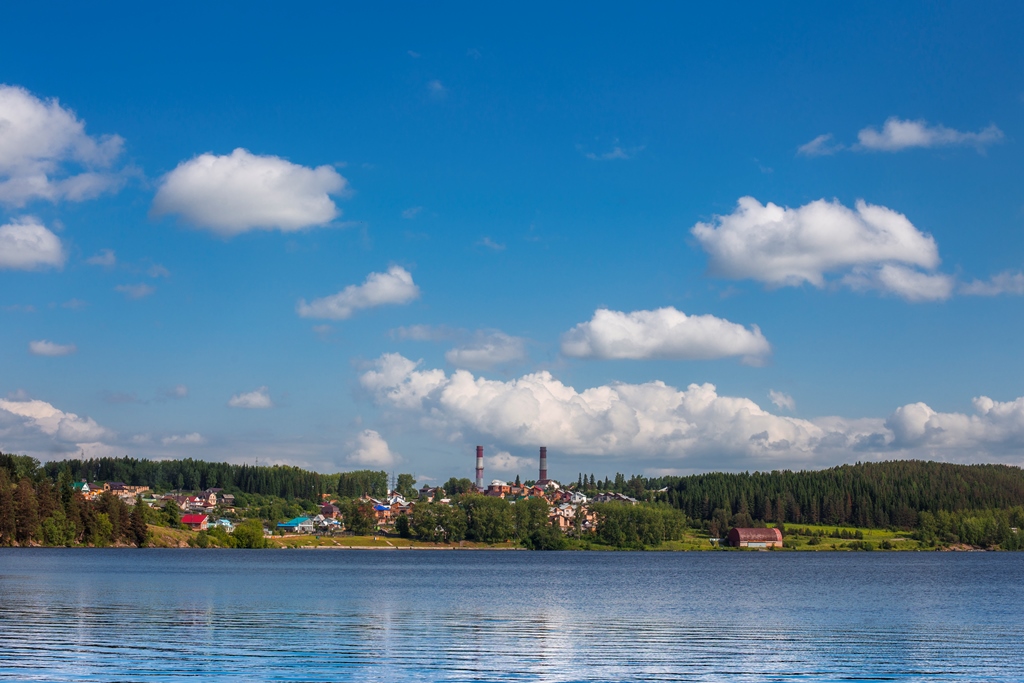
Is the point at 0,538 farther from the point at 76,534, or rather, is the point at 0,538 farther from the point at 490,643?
the point at 490,643

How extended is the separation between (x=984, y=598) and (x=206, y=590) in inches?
2234

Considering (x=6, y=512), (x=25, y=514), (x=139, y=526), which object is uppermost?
(x=6, y=512)

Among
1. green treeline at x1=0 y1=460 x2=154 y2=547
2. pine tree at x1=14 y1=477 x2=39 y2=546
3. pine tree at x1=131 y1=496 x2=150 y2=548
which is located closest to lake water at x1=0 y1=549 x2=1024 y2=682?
pine tree at x1=14 y1=477 x2=39 y2=546

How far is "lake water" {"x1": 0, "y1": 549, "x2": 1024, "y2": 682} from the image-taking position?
3106 centimetres

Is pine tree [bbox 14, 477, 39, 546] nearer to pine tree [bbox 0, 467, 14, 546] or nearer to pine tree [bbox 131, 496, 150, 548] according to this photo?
pine tree [bbox 0, 467, 14, 546]

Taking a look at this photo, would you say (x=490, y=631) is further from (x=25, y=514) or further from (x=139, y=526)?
(x=139, y=526)

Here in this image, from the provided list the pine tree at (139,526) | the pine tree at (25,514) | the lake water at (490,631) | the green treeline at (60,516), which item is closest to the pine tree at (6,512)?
the green treeline at (60,516)

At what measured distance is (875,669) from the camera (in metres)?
32.9

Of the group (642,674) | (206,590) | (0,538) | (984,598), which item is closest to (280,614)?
(206,590)

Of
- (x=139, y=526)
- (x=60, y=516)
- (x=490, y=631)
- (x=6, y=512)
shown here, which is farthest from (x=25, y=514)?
(x=490, y=631)

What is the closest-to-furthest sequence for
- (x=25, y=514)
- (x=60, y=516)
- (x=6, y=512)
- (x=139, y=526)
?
(x=6, y=512) < (x=25, y=514) < (x=60, y=516) < (x=139, y=526)

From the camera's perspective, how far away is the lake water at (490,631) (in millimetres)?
31062

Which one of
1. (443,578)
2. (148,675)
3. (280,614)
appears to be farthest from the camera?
(443,578)

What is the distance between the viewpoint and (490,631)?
44344 millimetres
